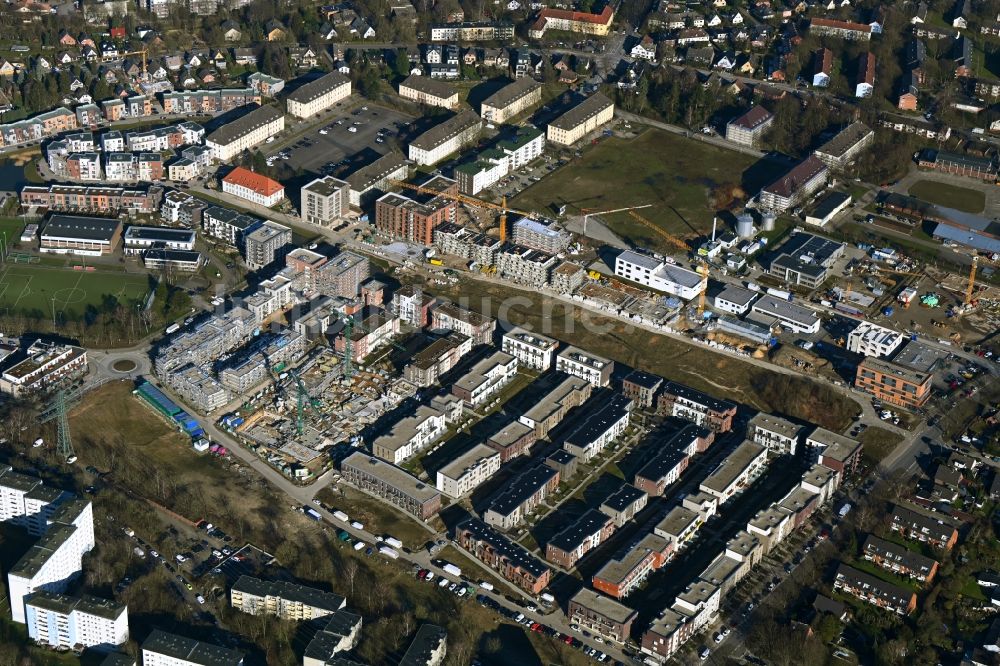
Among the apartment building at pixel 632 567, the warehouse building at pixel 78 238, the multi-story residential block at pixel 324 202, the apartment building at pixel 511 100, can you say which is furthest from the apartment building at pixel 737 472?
the apartment building at pixel 511 100

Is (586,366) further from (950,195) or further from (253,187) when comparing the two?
(950,195)

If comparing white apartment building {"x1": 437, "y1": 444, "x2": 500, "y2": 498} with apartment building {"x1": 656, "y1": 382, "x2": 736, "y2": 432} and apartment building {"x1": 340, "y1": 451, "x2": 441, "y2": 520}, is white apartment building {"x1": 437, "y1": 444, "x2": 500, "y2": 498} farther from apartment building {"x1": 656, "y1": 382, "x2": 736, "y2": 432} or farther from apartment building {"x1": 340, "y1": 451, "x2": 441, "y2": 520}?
apartment building {"x1": 656, "y1": 382, "x2": 736, "y2": 432}

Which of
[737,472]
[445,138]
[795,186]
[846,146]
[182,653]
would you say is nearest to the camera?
[182,653]

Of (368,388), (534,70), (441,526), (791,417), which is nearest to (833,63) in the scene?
(534,70)

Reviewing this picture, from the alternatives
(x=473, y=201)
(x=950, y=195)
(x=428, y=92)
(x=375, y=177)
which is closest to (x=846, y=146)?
(x=950, y=195)

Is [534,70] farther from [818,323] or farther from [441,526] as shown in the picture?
[441,526]
